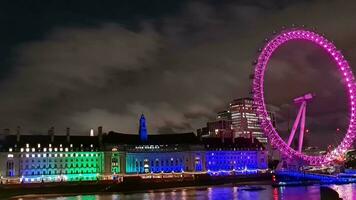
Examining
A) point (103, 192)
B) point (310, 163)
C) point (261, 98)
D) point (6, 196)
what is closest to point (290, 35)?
point (261, 98)

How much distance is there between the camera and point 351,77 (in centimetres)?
8875

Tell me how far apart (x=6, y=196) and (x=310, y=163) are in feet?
178

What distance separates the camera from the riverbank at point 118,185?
89750 mm

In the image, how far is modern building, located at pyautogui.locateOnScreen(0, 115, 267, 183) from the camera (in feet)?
366

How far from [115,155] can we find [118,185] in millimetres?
22889

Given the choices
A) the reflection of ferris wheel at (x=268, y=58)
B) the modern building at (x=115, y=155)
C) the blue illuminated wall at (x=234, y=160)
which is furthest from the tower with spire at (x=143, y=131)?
the reflection of ferris wheel at (x=268, y=58)

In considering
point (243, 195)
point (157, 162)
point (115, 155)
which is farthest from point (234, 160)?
point (243, 195)

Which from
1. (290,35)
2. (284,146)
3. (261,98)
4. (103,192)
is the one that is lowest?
(103,192)

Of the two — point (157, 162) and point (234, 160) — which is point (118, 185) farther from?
→ point (234, 160)

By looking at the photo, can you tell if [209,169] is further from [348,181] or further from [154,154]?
[348,181]

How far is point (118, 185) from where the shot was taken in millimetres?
100312

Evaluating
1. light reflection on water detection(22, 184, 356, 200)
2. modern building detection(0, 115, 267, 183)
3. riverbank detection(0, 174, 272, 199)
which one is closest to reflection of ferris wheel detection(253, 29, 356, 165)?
light reflection on water detection(22, 184, 356, 200)

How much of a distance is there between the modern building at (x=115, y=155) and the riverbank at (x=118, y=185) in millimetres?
11285

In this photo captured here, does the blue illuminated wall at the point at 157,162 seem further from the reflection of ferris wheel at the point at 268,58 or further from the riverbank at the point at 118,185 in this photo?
the reflection of ferris wheel at the point at 268,58
